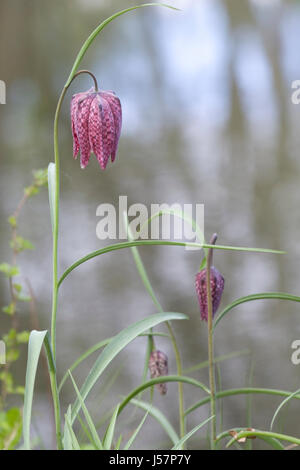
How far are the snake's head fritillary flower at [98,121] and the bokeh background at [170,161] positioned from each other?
1.34 m

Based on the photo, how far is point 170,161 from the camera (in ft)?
7.39

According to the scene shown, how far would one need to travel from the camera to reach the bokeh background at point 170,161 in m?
2.01

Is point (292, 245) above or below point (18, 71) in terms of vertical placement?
below

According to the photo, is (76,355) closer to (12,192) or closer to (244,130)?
(12,192)

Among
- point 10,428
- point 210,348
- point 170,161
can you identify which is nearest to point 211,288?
point 210,348

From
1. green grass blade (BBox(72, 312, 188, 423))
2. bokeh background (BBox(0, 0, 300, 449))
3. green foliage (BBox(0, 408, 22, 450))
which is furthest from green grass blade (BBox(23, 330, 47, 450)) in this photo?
bokeh background (BBox(0, 0, 300, 449))

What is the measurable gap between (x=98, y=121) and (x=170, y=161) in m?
1.62

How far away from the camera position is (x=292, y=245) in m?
2.17

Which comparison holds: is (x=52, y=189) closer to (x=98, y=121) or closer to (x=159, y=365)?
(x=98, y=121)

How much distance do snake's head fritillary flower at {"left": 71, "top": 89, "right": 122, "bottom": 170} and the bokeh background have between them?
1341 mm

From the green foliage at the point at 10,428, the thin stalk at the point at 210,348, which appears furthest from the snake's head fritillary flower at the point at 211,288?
the green foliage at the point at 10,428

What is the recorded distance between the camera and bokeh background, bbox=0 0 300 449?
6.60ft
